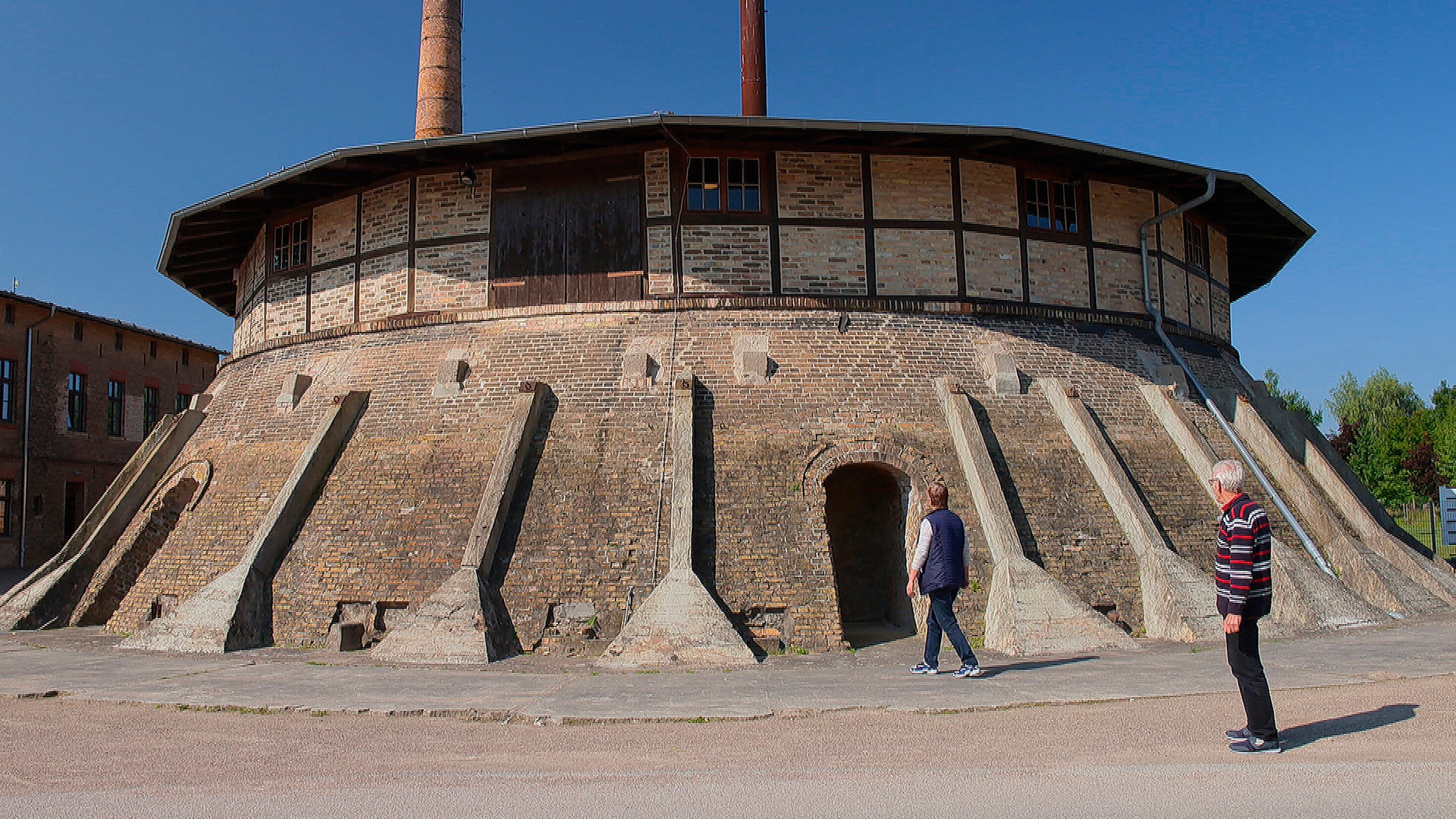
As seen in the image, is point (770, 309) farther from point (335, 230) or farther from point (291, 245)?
point (291, 245)

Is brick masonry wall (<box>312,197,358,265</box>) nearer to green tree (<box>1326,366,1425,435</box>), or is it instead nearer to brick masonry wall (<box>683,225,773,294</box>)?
brick masonry wall (<box>683,225,773,294</box>)

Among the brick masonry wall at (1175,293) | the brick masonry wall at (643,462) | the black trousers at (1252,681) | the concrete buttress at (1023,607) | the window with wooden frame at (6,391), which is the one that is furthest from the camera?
the window with wooden frame at (6,391)

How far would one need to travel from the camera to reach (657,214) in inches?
496

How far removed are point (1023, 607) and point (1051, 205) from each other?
6.65 metres

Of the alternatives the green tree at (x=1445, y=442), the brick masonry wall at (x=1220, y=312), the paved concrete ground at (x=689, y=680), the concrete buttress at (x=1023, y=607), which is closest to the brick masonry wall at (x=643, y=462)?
the concrete buttress at (x=1023, y=607)

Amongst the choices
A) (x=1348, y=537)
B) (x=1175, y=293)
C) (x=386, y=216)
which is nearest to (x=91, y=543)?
(x=386, y=216)

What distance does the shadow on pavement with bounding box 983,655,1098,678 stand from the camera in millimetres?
8227

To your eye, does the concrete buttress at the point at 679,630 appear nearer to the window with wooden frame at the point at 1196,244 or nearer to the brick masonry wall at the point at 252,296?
the brick masonry wall at the point at 252,296

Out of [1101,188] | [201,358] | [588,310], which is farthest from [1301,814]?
[201,358]

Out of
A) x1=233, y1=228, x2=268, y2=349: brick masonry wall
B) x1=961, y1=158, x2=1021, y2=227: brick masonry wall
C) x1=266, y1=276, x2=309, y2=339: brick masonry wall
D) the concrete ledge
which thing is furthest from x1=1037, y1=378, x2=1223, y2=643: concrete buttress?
x1=233, y1=228, x2=268, y2=349: brick masonry wall

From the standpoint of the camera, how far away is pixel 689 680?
26.8 feet

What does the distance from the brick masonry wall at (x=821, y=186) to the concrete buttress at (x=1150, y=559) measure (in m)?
3.71

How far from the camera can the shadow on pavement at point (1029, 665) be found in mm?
8227

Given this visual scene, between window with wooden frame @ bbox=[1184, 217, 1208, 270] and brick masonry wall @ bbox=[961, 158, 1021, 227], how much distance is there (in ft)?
12.5
